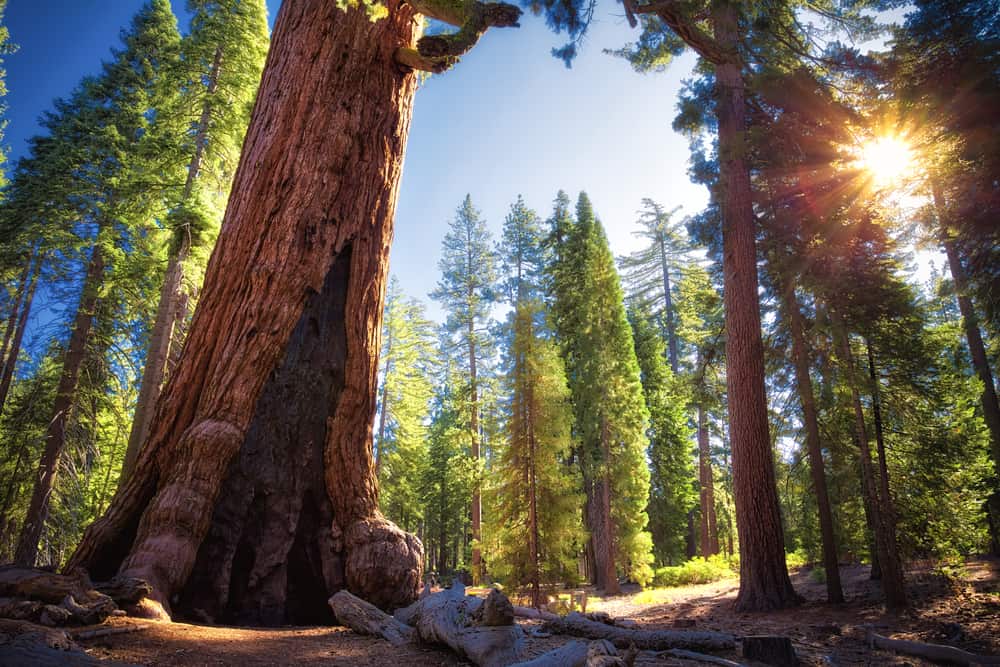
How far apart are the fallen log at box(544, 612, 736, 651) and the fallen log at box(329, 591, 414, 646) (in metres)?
1.29

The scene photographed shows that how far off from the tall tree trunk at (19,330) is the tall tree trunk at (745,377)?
17255 mm

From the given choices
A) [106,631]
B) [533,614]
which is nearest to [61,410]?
[106,631]

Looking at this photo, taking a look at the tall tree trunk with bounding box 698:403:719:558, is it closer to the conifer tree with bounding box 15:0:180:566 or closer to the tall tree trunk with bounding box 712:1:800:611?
the tall tree trunk with bounding box 712:1:800:611

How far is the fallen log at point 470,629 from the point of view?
2.96 metres

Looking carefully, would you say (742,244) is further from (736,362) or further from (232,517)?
(232,517)

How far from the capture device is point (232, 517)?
4.91 meters

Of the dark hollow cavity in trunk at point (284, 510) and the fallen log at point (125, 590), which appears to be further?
the dark hollow cavity in trunk at point (284, 510)

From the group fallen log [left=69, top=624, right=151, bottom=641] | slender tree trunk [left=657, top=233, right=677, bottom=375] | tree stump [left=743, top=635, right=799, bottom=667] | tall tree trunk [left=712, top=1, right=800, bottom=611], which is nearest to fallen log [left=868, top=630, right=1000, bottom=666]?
tree stump [left=743, top=635, right=799, bottom=667]

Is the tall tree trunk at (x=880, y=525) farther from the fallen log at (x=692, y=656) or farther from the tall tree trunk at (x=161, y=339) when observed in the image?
the tall tree trunk at (x=161, y=339)

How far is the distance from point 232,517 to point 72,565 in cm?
127

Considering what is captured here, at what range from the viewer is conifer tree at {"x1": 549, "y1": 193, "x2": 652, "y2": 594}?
55.5 ft

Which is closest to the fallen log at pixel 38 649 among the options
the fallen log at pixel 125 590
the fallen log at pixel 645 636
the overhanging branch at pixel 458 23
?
the fallen log at pixel 125 590

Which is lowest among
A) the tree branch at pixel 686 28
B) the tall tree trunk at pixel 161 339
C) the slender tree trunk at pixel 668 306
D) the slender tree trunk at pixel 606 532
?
the slender tree trunk at pixel 606 532

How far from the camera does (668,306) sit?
26.6 m
